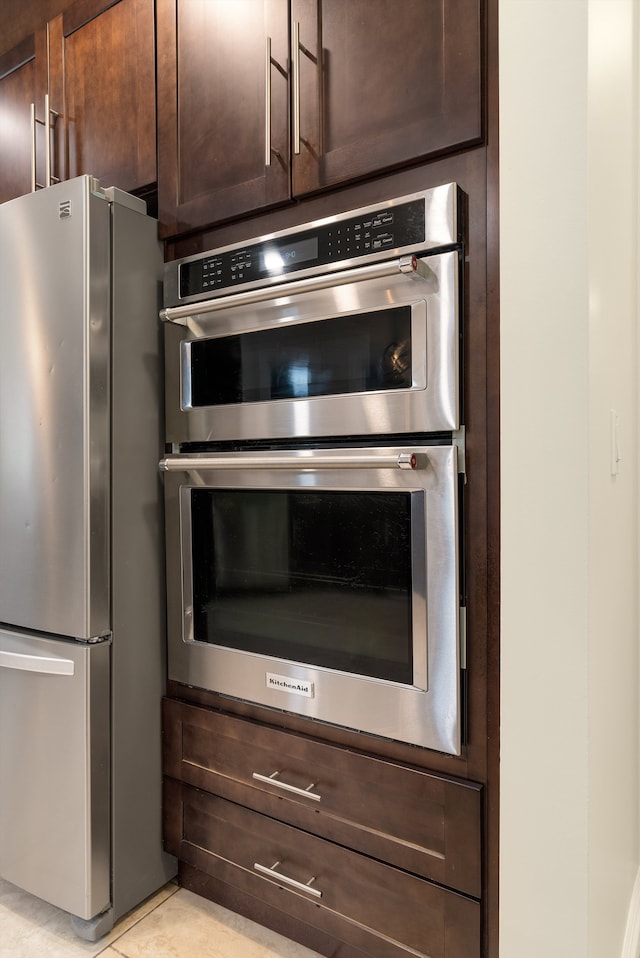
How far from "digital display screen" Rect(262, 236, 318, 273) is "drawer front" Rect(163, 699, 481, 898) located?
3.21 ft

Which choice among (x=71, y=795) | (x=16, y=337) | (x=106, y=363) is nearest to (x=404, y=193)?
(x=106, y=363)

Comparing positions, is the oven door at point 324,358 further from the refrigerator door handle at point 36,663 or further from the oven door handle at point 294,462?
the refrigerator door handle at point 36,663

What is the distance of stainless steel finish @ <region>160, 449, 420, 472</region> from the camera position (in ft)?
3.67

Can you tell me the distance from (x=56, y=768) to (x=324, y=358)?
42.8 inches

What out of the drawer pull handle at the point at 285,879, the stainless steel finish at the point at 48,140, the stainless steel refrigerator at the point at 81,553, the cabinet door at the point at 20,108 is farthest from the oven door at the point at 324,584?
the cabinet door at the point at 20,108

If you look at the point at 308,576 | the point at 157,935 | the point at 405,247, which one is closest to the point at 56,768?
the point at 157,935

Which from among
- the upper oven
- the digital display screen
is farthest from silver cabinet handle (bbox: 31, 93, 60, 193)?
the digital display screen

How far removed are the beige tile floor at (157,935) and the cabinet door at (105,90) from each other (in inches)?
68.4

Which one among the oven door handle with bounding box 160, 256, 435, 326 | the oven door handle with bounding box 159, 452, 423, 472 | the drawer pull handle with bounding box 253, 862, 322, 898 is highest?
the oven door handle with bounding box 160, 256, 435, 326

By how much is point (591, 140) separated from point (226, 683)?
1.24 meters

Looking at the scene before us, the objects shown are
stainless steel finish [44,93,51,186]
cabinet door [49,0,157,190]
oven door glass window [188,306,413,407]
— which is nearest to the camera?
oven door glass window [188,306,413,407]

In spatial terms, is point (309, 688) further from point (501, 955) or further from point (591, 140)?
point (591, 140)

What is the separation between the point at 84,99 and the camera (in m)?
1.62

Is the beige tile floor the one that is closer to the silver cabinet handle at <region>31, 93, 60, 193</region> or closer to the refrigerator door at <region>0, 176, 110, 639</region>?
the refrigerator door at <region>0, 176, 110, 639</region>
